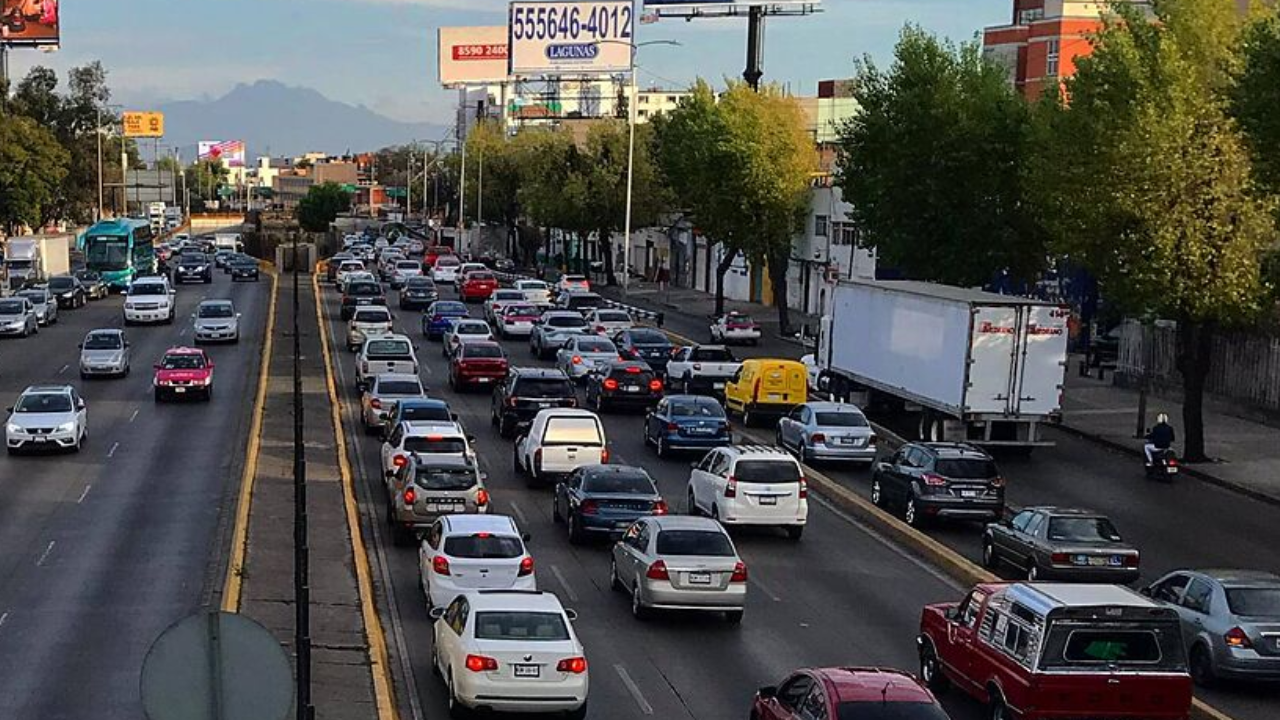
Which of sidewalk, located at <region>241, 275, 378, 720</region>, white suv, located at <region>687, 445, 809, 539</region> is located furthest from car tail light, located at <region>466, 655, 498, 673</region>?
white suv, located at <region>687, 445, 809, 539</region>

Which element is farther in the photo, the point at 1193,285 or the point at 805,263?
the point at 805,263

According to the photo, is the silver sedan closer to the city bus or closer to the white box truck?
the white box truck

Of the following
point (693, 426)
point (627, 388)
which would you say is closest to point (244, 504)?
point (693, 426)

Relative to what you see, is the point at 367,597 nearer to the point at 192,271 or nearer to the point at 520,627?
the point at 520,627

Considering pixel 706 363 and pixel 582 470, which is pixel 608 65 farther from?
pixel 582 470

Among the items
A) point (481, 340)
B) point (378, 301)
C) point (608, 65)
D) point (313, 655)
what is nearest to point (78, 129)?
point (608, 65)

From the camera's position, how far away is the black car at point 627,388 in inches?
1775

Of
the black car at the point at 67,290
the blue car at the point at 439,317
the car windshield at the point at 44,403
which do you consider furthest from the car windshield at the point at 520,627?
the black car at the point at 67,290

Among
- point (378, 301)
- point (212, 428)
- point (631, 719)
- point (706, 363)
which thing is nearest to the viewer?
point (631, 719)

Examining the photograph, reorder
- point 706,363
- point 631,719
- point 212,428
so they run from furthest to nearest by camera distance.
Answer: point 706,363 → point 212,428 → point 631,719

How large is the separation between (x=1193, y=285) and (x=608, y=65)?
113 m

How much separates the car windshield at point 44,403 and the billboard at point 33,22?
99467 mm

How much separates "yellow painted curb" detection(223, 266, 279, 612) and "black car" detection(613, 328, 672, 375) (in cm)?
1107

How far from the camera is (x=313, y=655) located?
19.8 meters
